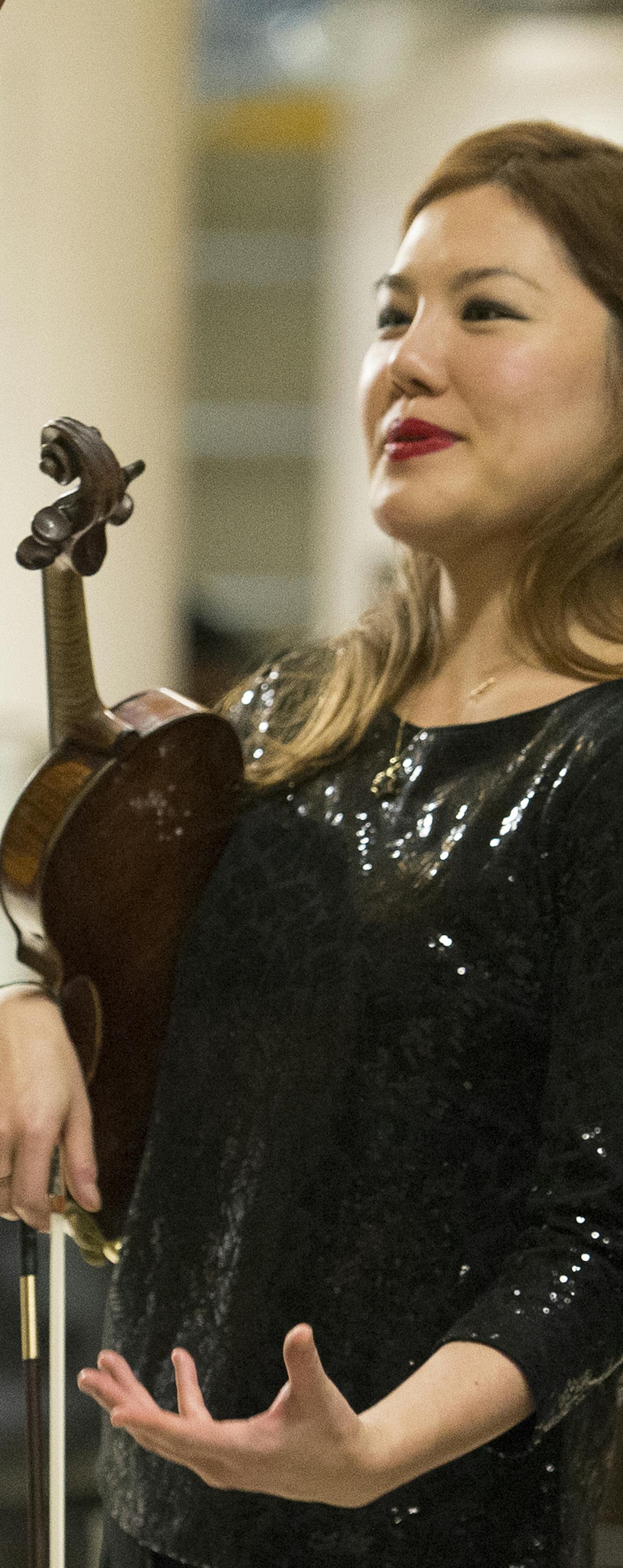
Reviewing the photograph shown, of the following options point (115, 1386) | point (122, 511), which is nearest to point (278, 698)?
point (122, 511)

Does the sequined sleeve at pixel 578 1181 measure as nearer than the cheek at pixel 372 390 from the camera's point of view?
Yes

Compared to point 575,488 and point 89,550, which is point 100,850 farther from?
point 575,488

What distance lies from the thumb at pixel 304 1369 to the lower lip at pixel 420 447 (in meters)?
0.50

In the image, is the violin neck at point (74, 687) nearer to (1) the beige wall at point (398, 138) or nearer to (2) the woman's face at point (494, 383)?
(2) the woman's face at point (494, 383)

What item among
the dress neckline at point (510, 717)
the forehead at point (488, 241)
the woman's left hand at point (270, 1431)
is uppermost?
the forehead at point (488, 241)

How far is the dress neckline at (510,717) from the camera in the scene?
0.96 m

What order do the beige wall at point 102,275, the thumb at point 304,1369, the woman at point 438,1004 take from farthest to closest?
the beige wall at point 102,275, the woman at point 438,1004, the thumb at point 304,1369

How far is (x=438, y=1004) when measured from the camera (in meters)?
0.91

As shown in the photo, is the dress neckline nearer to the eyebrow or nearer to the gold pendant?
the gold pendant

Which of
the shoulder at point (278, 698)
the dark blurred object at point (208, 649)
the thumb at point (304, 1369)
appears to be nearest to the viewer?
the thumb at point (304, 1369)

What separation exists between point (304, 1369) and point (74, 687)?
0.42m

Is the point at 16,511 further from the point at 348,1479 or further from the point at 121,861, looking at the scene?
the point at 348,1479

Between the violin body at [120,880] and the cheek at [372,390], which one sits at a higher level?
the cheek at [372,390]

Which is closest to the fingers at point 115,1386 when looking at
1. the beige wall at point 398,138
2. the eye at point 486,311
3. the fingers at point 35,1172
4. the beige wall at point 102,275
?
the fingers at point 35,1172
